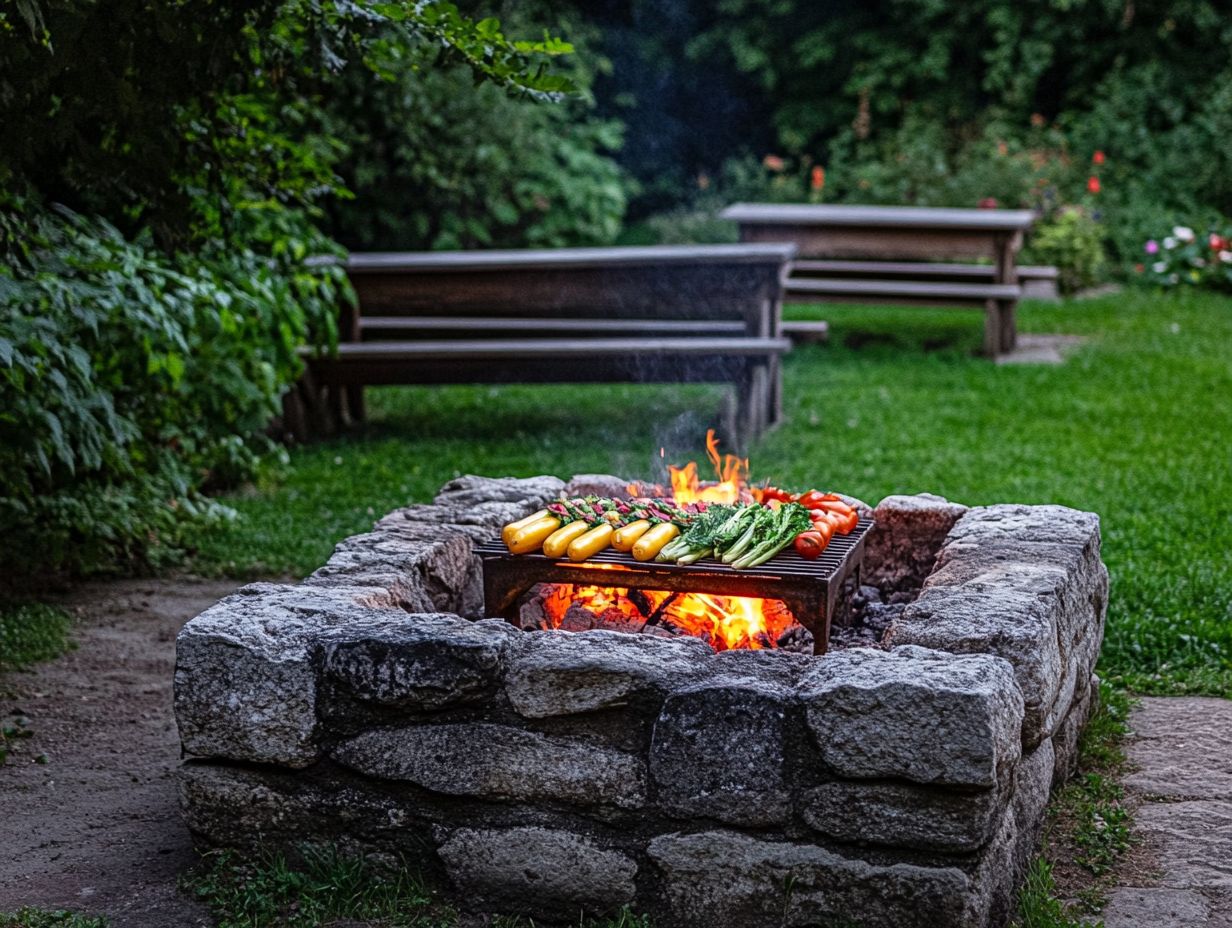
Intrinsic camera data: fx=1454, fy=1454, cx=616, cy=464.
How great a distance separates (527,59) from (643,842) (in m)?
2.13

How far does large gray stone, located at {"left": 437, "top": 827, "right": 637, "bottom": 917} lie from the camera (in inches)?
125

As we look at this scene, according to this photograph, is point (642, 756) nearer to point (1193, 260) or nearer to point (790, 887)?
point (790, 887)

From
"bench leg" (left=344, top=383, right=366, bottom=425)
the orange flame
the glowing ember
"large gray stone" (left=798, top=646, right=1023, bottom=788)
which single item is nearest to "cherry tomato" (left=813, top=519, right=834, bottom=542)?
the glowing ember

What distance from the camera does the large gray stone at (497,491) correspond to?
471 cm

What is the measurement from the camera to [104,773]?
4.21m

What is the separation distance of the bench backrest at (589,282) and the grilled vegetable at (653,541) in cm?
436

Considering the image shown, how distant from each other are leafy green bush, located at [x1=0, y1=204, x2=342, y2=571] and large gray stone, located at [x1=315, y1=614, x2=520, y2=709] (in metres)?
1.41

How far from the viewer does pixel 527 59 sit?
3996 millimetres

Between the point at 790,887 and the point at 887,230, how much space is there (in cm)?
847

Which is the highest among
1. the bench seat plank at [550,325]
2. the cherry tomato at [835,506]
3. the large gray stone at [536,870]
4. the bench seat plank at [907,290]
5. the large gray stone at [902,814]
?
the cherry tomato at [835,506]

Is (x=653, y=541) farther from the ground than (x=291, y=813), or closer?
farther from the ground

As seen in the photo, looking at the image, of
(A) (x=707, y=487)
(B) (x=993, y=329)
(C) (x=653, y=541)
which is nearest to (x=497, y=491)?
(A) (x=707, y=487)

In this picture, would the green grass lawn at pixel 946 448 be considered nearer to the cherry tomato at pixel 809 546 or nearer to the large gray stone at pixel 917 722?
the cherry tomato at pixel 809 546

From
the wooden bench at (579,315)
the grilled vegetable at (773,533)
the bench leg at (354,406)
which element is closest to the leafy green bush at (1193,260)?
the wooden bench at (579,315)
